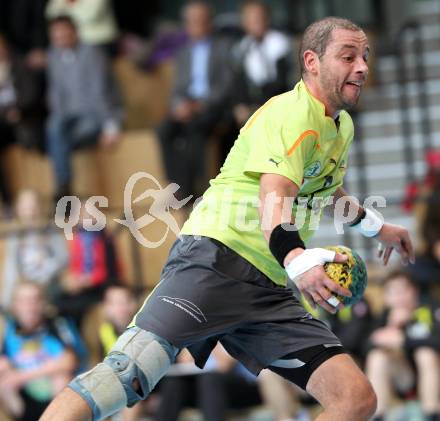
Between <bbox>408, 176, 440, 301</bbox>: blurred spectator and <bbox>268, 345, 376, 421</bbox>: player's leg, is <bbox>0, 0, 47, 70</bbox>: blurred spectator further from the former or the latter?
<bbox>268, 345, 376, 421</bbox>: player's leg

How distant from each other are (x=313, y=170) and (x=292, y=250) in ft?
1.76

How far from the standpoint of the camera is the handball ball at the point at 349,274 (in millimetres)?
5250

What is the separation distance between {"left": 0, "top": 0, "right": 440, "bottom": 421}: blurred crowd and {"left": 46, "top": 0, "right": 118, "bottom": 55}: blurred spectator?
1 centimetres

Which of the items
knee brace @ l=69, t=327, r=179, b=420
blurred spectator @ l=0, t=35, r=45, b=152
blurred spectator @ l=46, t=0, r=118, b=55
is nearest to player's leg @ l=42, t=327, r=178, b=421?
knee brace @ l=69, t=327, r=179, b=420

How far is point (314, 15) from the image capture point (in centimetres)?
1312

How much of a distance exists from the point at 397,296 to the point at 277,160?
4.13 metres

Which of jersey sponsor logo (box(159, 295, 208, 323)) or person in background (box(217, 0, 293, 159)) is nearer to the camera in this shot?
jersey sponsor logo (box(159, 295, 208, 323))

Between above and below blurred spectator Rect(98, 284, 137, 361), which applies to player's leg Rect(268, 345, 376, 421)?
above

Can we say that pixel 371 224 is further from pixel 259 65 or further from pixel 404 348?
pixel 259 65

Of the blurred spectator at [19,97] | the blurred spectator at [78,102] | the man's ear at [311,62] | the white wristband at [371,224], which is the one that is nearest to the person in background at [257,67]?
the blurred spectator at [78,102]

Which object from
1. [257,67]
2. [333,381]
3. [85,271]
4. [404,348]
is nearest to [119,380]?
[333,381]

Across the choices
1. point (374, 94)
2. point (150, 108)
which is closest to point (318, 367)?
point (374, 94)

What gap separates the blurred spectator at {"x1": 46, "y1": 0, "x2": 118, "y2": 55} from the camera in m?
12.6

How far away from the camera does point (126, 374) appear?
217 inches
